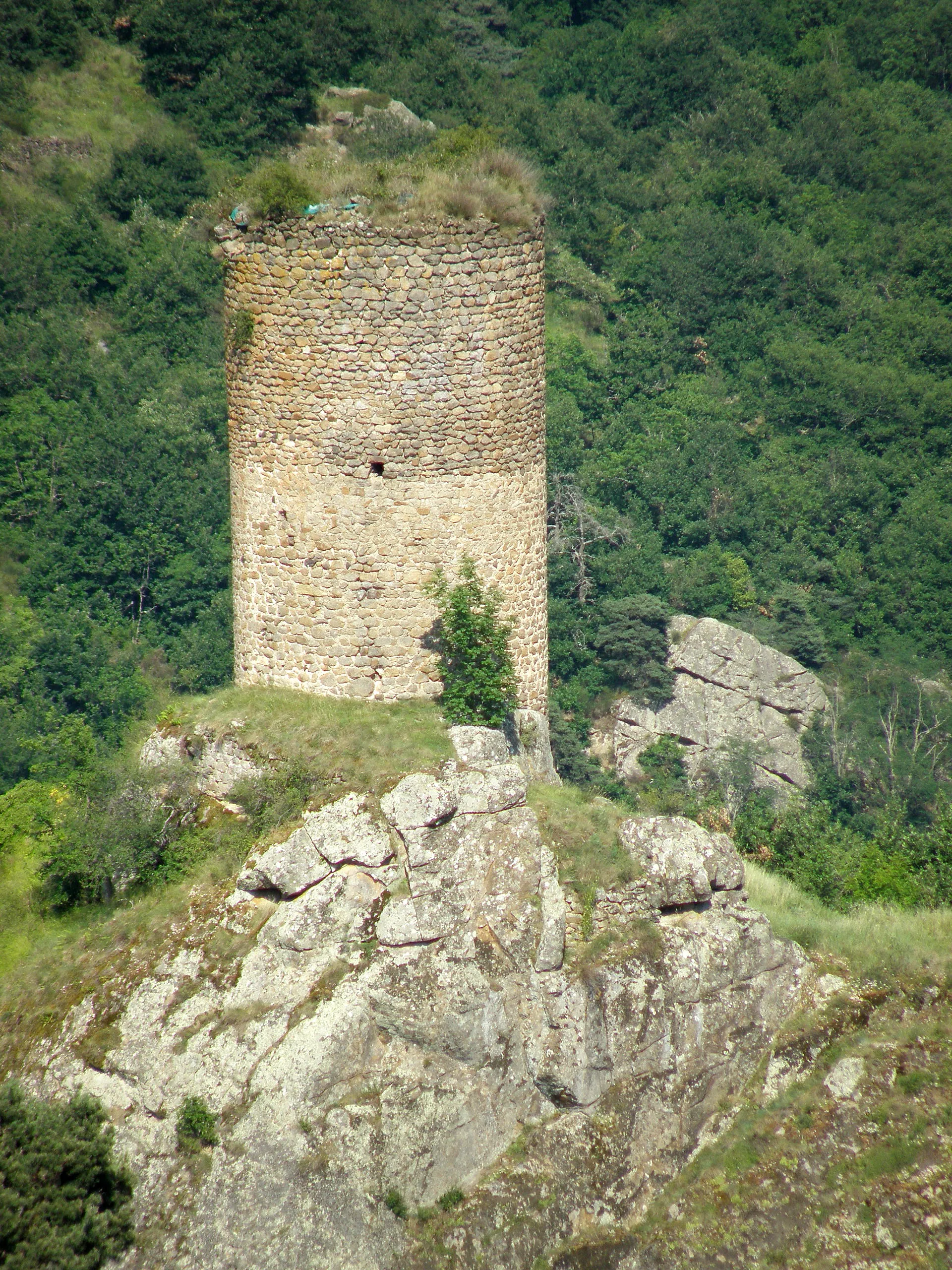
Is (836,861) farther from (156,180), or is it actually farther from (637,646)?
(156,180)

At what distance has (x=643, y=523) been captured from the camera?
51188mm

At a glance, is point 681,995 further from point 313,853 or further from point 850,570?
point 850,570

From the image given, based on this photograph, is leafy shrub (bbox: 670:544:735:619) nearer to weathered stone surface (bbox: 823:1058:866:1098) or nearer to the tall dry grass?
the tall dry grass

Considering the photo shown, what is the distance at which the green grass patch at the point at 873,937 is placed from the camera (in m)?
15.3

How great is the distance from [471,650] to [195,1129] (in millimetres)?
5448

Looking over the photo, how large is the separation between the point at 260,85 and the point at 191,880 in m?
45.1

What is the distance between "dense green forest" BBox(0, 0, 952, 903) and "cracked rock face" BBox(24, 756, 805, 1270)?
83.1 ft

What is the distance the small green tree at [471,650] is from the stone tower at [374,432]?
16 centimetres

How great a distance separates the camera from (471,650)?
15.7 metres

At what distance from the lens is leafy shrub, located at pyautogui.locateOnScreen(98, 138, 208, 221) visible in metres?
51.7

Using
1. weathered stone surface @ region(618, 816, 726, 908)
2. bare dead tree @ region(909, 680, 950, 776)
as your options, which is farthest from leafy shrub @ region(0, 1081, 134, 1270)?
bare dead tree @ region(909, 680, 950, 776)

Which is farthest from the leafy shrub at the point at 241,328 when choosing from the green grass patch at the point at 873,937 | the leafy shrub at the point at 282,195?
the green grass patch at the point at 873,937

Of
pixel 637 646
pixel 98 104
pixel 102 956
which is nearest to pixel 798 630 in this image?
pixel 637 646

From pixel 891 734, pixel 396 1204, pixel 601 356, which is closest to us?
pixel 396 1204
